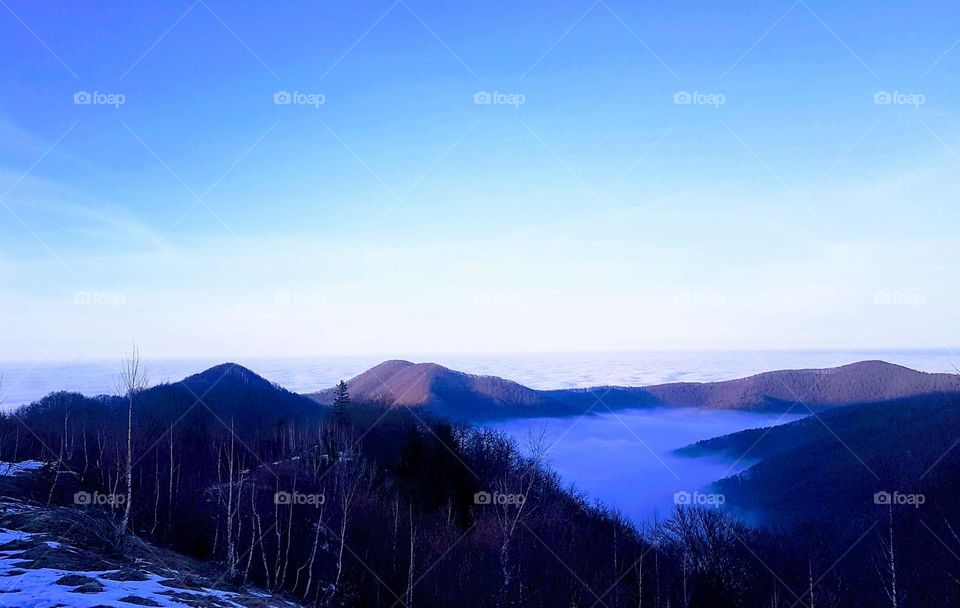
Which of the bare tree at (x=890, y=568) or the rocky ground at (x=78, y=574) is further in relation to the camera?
the bare tree at (x=890, y=568)

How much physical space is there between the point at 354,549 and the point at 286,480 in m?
11.0

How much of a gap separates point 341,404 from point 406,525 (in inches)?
1722

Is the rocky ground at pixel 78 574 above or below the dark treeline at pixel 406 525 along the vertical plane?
above

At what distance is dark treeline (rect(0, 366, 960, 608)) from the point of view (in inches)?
1243

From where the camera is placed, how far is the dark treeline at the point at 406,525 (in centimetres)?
3156

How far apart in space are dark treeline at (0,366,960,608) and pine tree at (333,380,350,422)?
493 millimetres

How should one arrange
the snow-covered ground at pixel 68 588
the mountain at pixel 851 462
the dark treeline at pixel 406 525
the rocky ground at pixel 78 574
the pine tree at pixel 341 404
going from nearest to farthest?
the snow-covered ground at pixel 68 588 < the rocky ground at pixel 78 574 < the dark treeline at pixel 406 525 < the pine tree at pixel 341 404 < the mountain at pixel 851 462

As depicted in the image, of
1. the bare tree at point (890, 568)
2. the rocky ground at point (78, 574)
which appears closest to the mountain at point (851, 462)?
the bare tree at point (890, 568)

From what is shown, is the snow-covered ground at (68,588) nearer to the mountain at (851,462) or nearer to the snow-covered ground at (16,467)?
the snow-covered ground at (16,467)

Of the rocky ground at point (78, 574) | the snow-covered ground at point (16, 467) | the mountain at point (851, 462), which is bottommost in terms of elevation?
the mountain at point (851, 462)

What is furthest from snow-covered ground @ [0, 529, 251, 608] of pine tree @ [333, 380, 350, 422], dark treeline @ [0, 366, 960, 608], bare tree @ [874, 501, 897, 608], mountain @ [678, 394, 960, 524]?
mountain @ [678, 394, 960, 524]

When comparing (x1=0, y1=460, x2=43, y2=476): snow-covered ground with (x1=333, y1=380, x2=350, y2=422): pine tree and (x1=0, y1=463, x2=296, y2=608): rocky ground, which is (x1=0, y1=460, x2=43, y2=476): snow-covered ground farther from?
(x1=333, y1=380, x2=350, y2=422): pine tree

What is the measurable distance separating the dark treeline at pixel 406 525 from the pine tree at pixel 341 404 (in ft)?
1.62

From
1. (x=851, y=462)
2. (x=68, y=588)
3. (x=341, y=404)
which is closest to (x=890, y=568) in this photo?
(x=68, y=588)
